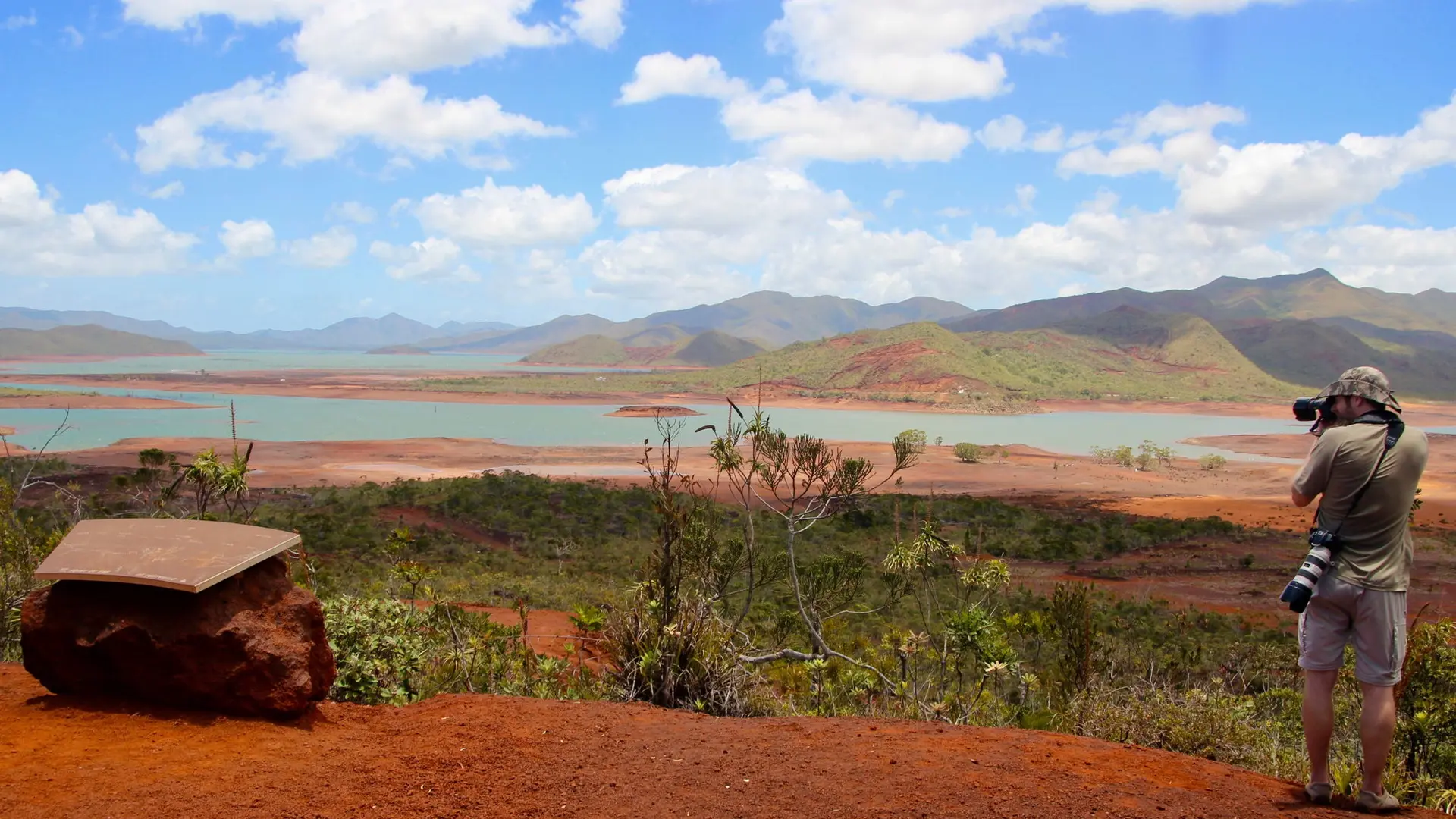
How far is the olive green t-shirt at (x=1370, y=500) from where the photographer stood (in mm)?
3213

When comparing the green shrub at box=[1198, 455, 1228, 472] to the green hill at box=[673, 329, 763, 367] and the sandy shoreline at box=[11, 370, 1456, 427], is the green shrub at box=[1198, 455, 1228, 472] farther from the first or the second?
the green hill at box=[673, 329, 763, 367]

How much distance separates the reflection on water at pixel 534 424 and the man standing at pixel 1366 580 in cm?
3837

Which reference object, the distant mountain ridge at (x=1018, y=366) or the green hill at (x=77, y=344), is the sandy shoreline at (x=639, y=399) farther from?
the green hill at (x=77, y=344)

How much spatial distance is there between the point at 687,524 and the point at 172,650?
290cm

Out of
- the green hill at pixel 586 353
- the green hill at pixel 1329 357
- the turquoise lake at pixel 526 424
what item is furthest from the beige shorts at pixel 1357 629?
the green hill at pixel 586 353

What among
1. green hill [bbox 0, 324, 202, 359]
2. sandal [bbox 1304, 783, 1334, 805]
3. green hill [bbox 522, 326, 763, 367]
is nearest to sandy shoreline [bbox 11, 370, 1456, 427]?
sandal [bbox 1304, 783, 1334, 805]

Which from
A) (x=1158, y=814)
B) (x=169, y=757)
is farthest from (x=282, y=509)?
(x=1158, y=814)

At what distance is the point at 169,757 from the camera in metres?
3.26

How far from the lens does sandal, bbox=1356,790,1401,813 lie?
10.5ft

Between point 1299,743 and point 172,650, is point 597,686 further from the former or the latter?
point 1299,743

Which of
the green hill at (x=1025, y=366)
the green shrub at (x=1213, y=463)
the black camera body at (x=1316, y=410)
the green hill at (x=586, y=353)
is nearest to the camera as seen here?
the black camera body at (x=1316, y=410)

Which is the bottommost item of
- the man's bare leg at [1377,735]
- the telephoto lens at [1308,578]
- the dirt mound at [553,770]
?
the dirt mound at [553,770]

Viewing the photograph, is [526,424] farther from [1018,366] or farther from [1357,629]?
[1357,629]

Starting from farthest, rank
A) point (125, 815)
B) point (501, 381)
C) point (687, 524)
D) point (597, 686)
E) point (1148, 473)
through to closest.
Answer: point (501, 381) < point (1148, 473) < point (687, 524) < point (597, 686) < point (125, 815)
